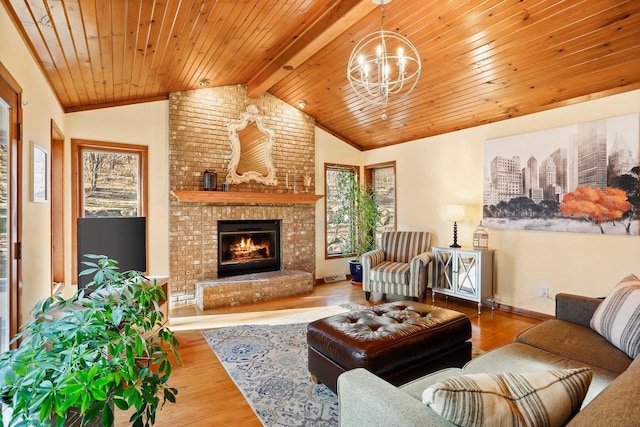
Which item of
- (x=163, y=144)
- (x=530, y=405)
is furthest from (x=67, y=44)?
(x=530, y=405)

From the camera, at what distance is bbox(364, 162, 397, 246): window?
6066 millimetres

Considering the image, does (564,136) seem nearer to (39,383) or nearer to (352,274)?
(352,274)

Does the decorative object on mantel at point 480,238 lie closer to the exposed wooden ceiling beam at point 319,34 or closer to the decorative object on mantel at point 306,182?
the decorative object on mantel at point 306,182

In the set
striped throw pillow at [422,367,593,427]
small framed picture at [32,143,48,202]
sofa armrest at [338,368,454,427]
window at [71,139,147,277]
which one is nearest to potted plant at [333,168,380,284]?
window at [71,139,147,277]

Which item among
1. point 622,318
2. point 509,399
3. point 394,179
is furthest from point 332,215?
point 509,399

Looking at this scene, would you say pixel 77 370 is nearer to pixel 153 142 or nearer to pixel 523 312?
pixel 153 142

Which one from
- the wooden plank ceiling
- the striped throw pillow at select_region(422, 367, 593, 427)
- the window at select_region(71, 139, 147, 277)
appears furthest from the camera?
the window at select_region(71, 139, 147, 277)

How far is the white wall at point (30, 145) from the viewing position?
2131 mm

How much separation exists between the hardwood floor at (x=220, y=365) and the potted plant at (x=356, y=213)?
1280mm

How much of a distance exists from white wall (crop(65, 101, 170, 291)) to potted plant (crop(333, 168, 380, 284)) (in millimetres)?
Result: 2879

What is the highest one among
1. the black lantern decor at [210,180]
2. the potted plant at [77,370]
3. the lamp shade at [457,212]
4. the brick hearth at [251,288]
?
the black lantern decor at [210,180]

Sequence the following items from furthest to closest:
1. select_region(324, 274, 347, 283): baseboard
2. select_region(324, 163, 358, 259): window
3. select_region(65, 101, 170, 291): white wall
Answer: select_region(324, 163, 358, 259): window → select_region(324, 274, 347, 283): baseboard → select_region(65, 101, 170, 291): white wall

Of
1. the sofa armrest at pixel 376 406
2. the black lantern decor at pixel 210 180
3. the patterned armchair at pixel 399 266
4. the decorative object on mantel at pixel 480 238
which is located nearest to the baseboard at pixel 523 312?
the decorative object on mantel at pixel 480 238

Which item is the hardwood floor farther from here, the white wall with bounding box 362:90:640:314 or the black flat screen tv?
the black flat screen tv
